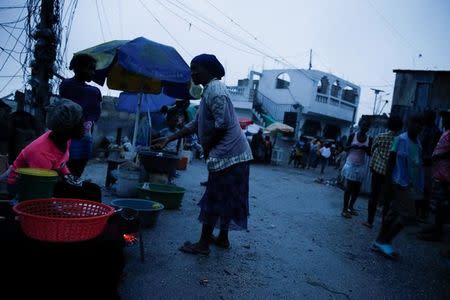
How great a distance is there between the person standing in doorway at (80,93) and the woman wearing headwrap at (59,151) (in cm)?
140

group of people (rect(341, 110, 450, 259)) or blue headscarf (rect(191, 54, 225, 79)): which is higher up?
blue headscarf (rect(191, 54, 225, 79))

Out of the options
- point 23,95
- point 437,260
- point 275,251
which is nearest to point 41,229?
point 275,251

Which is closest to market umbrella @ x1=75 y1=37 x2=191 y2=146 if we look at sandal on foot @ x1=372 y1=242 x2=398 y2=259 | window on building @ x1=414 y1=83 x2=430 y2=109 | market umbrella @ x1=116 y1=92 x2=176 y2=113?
market umbrella @ x1=116 y1=92 x2=176 y2=113

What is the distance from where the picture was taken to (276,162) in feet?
68.4

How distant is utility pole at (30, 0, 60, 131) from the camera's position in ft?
24.0

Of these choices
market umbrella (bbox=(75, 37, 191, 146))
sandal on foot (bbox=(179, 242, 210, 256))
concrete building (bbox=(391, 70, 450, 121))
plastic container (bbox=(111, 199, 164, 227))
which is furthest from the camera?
concrete building (bbox=(391, 70, 450, 121))

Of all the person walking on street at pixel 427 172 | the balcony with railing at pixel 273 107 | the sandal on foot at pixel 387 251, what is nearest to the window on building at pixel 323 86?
the balcony with railing at pixel 273 107

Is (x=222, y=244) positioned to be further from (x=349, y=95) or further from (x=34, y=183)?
(x=349, y=95)

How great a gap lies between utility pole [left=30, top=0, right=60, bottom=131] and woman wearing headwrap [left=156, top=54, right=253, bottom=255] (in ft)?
16.7

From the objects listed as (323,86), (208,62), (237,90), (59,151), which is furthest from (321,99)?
(59,151)

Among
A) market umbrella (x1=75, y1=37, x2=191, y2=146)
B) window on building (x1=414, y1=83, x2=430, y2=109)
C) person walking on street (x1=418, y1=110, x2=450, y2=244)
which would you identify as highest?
window on building (x1=414, y1=83, x2=430, y2=109)

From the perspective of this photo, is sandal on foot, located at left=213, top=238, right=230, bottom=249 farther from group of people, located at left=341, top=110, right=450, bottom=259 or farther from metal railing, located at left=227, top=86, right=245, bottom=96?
metal railing, located at left=227, top=86, right=245, bottom=96

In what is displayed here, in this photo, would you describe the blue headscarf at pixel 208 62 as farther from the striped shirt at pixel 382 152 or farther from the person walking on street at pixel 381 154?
the striped shirt at pixel 382 152

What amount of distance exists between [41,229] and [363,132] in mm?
5727
